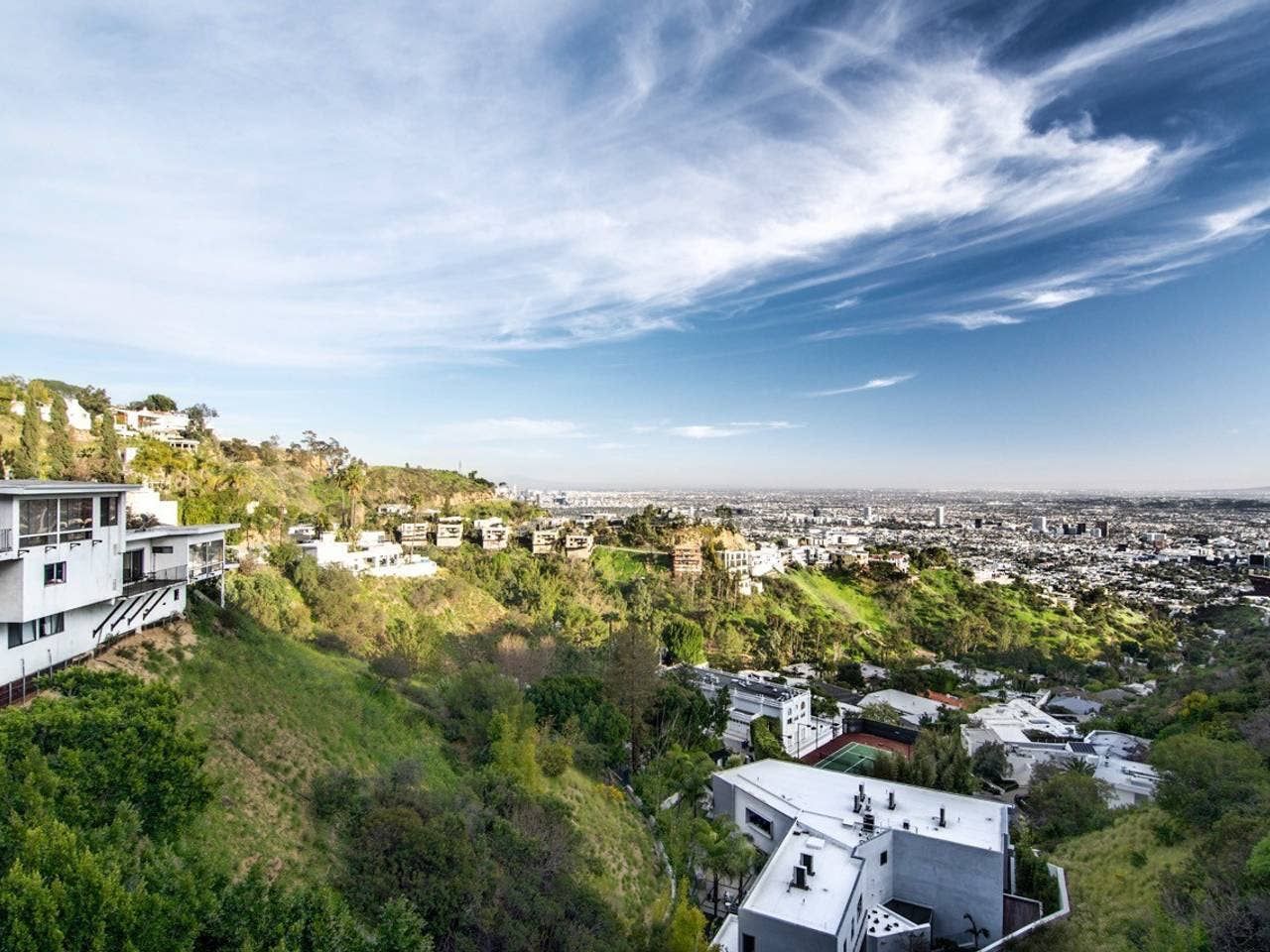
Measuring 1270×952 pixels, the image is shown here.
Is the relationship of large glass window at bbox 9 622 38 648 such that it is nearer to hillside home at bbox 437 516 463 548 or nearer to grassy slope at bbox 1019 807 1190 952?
grassy slope at bbox 1019 807 1190 952

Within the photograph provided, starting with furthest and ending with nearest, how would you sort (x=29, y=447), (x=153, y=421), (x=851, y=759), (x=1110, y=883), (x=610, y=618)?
1. (x=610, y=618)
2. (x=153, y=421)
3. (x=851, y=759)
4. (x=29, y=447)
5. (x=1110, y=883)

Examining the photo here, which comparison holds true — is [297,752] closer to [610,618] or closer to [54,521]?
[54,521]

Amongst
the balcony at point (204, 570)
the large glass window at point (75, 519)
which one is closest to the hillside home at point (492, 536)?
the balcony at point (204, 570)

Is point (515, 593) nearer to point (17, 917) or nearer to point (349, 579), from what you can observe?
point (349, 579)

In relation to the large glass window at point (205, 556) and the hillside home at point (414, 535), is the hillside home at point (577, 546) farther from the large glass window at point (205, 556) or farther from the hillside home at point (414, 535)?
A: the large glass window at point (205, 556)

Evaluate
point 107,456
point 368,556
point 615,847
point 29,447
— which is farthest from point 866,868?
point 29,447

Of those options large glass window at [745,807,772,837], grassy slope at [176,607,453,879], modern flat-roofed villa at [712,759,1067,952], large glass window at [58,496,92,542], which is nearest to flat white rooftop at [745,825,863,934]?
modern flat-roofed villa at [712,759,1067,952]
